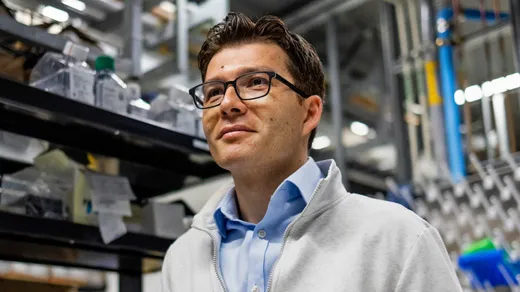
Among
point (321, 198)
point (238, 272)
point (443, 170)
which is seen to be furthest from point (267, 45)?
point (443, 170)

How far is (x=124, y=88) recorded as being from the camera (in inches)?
82.5

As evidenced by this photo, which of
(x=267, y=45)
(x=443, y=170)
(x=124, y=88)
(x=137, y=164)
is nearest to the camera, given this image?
(x=267, y=45)

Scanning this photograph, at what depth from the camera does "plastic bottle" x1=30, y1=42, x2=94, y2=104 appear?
6.39 ft

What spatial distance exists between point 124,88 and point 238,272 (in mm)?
924

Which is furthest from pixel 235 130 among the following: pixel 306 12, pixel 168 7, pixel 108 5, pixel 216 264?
pixel 306 12

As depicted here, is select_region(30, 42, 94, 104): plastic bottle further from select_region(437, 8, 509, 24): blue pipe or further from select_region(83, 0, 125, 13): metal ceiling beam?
select_region(437, 8, 509, 24): blue pipe

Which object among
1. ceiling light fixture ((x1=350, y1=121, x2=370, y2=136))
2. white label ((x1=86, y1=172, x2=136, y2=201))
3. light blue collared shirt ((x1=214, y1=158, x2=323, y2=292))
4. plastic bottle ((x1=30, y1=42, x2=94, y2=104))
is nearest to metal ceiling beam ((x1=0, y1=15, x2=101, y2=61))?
plastic bottle ((x1=30, y1=42, x2=94, y2=104))

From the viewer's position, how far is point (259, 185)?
1.44 m

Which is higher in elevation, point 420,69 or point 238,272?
point 420,69

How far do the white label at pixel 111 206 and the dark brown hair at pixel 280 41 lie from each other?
74cm

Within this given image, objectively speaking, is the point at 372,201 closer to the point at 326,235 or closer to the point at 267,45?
the point at 326,235

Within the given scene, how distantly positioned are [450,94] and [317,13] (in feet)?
4.87

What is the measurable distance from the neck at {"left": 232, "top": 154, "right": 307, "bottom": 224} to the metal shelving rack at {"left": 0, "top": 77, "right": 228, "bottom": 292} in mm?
650

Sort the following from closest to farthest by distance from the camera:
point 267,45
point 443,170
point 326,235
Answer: point 326,235, point 267,45, point 443,170
